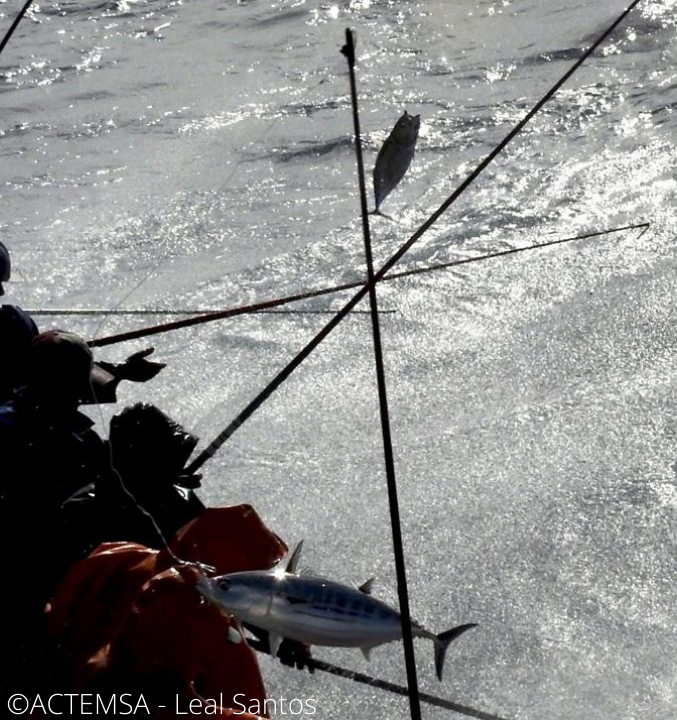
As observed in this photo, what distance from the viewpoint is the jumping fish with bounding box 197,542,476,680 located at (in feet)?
5.11

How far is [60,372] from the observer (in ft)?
7.07

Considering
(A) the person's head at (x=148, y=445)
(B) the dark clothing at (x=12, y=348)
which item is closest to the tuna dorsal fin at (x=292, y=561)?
(A) the person's head at (x=148, y=445)

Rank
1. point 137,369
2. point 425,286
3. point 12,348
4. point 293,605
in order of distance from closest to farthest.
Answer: point 293,605
point 12,348
point 137,369
point 425,286

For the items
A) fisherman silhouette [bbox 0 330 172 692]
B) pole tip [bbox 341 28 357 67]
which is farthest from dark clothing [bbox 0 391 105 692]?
pole tip [bbox 341 28 357 67]

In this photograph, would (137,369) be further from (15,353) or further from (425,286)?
(425,286)

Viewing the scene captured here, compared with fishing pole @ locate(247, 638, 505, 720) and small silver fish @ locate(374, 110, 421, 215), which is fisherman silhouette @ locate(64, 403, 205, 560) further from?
small silver fish @ locate(374, 110, 421, 215)

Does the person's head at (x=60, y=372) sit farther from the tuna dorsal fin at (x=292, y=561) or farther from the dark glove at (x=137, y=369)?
the tuna dorsal fin at (x=292, y=561)

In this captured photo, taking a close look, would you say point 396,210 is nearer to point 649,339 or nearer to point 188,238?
point 188,238

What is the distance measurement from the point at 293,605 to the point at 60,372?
2.63ft

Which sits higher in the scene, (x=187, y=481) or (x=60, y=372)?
(x=60, y=372)

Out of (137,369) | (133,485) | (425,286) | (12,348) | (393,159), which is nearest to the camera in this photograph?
(393,159)

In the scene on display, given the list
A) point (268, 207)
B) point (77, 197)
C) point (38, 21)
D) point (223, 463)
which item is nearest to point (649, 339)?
point (223, 463)

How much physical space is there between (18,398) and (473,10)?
5747 mm

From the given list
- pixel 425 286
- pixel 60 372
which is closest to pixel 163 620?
pixel 60 372
